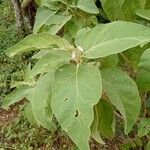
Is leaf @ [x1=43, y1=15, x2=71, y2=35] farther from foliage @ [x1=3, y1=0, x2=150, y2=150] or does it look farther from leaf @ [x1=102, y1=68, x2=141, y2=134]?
leaf @ [x1=102, y1=68, x2=141, y2=134]

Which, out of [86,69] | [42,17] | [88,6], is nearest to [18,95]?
[42,17]

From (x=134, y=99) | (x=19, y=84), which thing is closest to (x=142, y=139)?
(x=19, y=84)

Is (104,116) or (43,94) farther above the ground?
(43,94)

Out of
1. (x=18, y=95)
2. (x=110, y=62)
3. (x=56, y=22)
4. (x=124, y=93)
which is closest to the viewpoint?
(x=124, y=93)

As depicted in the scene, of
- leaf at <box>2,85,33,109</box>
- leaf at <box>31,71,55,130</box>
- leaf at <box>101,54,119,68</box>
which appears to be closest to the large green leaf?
leaf at <box>101,54,119,68</box>

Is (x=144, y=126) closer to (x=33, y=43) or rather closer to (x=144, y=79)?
(x=144, y=79)

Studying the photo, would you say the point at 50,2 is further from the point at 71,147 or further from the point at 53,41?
the point at 71,147
